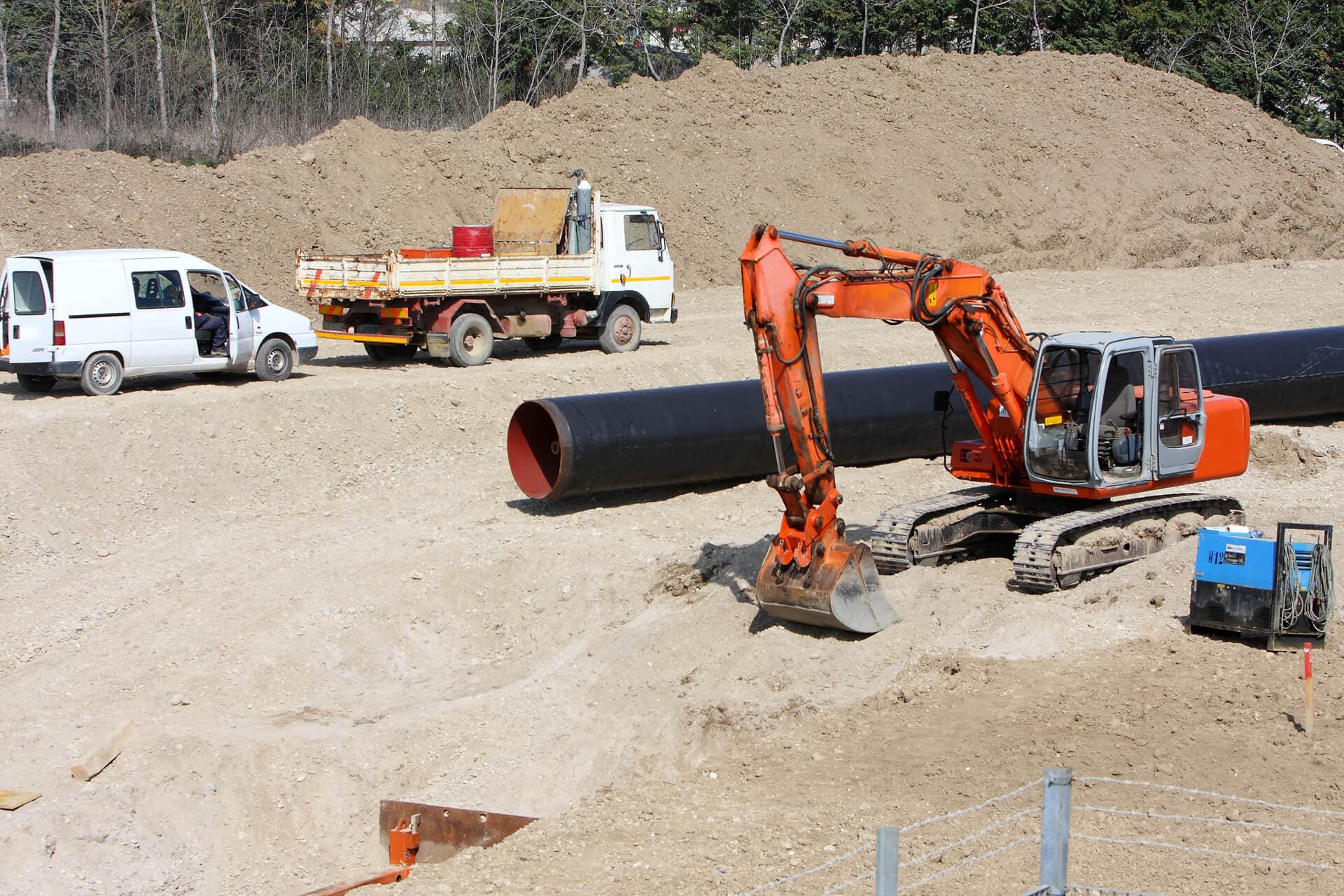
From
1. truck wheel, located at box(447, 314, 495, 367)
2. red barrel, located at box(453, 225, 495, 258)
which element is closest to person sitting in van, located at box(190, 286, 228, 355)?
truck wheel, located at box(447, 314, 495, 367)

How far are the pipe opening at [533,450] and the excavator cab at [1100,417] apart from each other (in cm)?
560

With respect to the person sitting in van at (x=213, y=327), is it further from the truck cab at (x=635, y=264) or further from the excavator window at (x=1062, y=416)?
the excavator window at (x=1062, y=416)

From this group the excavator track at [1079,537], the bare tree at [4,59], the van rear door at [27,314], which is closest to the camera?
the excavator track at [1079,537]

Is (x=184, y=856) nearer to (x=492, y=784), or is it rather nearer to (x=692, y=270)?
(x=492, y=784)

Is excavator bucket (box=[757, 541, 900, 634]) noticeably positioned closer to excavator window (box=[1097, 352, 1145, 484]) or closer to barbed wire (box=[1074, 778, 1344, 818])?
excavator window (box=[1097, 352, 1145, 484])

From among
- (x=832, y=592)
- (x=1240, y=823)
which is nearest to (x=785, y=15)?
(x=832, y=592)

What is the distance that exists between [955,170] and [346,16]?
21.2m

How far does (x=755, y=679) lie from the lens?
1058cm

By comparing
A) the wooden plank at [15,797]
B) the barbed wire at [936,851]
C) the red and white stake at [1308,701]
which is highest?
the red and white stake at [1308,701]

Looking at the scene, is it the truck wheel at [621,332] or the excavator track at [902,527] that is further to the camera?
the truck wheel at [621,332]

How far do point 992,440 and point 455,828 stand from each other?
19.2 ft

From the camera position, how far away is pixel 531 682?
1150cm

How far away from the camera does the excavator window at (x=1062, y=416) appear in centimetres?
1178

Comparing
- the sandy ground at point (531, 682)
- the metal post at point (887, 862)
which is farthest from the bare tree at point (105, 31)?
the metal post at point (887, 862)
